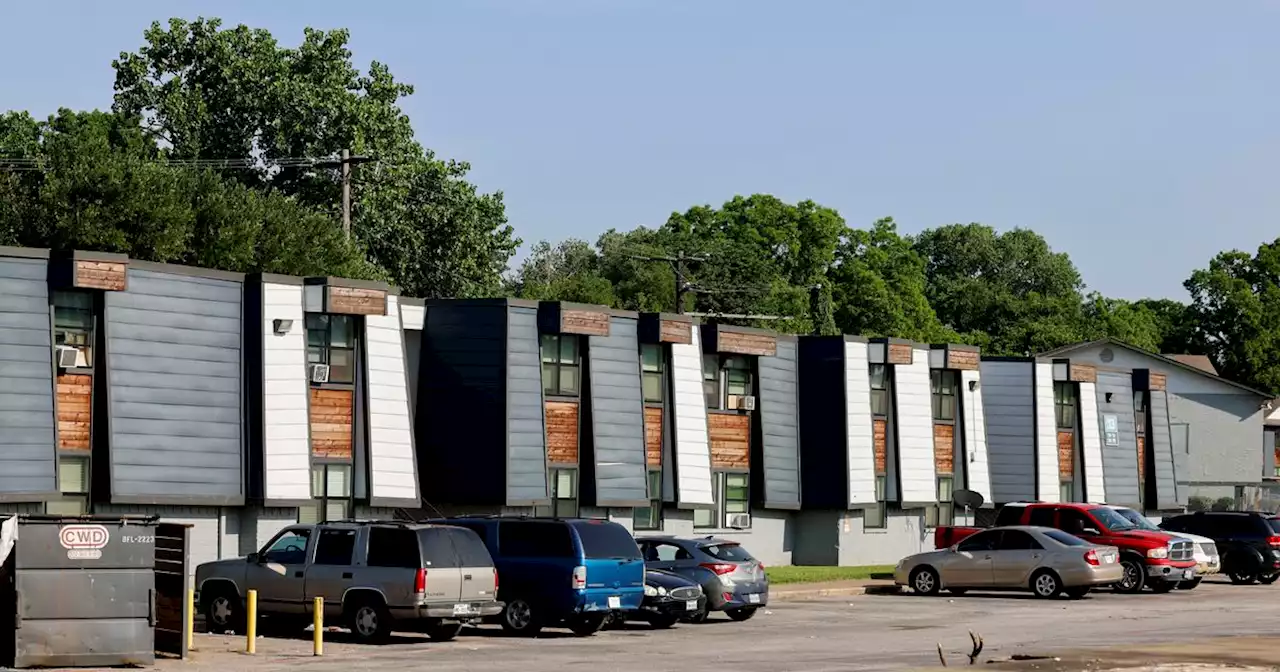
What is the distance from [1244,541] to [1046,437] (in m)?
14.8

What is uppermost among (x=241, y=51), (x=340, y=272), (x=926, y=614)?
(x=241, y=51)

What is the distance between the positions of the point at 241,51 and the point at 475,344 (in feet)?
130

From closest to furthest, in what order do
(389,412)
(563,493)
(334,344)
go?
(334,344) < (389,412) < (563,493)

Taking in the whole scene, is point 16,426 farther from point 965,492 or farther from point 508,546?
point 965,492

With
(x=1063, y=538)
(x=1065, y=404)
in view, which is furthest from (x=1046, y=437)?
(x=1063, y=538)

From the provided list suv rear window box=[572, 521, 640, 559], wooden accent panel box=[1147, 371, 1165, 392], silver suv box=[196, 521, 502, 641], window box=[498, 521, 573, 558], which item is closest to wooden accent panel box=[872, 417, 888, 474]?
wooden accent panel box=[1147, 371, 1165, 392]

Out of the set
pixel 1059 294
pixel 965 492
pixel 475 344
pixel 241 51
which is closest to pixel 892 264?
pixel 1059 294

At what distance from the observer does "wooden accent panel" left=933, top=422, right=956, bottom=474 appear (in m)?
57.8

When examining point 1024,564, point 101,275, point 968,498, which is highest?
point 101,275

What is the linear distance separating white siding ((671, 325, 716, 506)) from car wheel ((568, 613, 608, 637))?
18460 mm

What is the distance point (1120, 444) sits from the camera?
65.8m

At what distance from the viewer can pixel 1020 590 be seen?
4022 centimetres

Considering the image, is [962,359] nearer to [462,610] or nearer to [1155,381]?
[1155,381]

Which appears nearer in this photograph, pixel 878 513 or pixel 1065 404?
pixel 878 513
